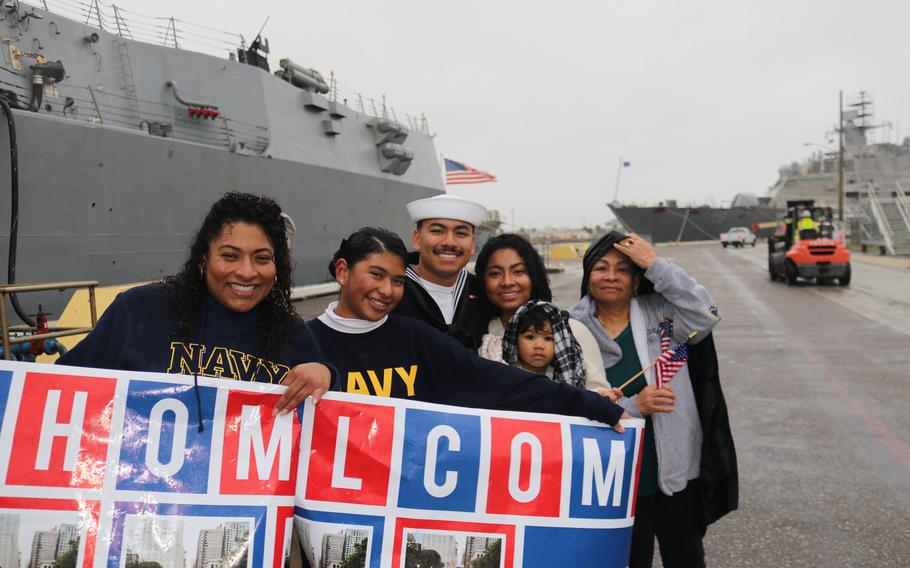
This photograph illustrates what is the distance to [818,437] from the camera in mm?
5246

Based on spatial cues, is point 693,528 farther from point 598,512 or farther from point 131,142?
point 131,142

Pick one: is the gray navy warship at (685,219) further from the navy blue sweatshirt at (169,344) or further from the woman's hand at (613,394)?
the navy blue sweatshirt at (169,344)

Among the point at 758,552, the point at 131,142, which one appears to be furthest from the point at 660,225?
the point at 758,552

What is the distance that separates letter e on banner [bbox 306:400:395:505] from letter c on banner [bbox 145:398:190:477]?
0.42 meters

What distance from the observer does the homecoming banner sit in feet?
5.91

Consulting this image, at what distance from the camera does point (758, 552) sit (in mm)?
3318

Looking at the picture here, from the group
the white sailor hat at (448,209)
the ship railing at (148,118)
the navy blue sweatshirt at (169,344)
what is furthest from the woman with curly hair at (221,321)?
Result: the ship railing at (148,118)

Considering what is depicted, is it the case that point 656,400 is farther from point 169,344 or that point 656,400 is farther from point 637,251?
point 169,344

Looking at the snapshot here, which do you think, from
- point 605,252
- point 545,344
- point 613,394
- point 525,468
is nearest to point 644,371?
point 613,394

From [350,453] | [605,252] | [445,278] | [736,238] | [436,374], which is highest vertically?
[736,238]

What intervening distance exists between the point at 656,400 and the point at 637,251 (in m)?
0.62

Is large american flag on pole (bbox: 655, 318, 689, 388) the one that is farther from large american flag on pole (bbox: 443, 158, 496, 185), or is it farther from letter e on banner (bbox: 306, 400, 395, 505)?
large american flag on pole (bbox: 443, 158, 496, 185)

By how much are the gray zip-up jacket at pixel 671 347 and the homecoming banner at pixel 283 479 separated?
0.20 metres

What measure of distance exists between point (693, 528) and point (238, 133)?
50.6 ft
